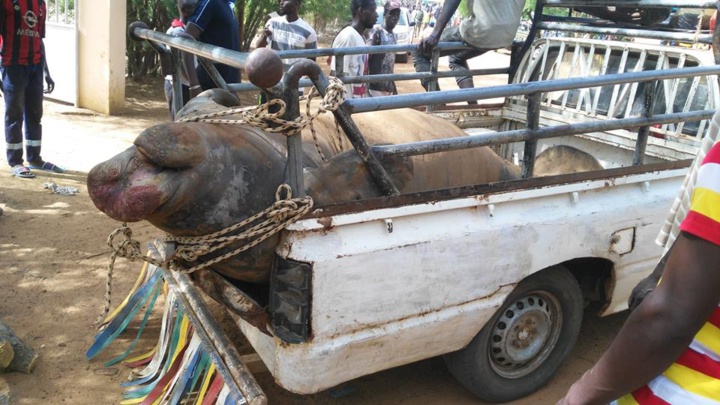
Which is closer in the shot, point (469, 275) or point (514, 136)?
point (469, 275)

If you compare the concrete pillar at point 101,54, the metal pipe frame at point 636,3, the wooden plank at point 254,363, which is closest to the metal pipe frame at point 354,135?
the wooden plank at point 254,363

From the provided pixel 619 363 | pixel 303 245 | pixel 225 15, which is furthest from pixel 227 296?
pixel 225 15

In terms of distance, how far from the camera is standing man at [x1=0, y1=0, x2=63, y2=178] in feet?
20.7

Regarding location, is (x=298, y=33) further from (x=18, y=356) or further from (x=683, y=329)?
(x=683, y=329)

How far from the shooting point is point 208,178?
7.02 ft

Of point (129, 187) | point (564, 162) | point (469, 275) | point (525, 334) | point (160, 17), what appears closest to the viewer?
point (129, 187)

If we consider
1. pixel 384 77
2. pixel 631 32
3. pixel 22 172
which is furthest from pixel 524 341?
pixel 22 172

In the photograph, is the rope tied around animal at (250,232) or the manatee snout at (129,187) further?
the rope tied around animal at (250,232)

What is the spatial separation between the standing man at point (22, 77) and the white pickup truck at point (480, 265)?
497 cm

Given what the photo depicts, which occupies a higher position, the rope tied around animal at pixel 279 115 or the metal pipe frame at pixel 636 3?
the metal pipe frame at pixel 636 3

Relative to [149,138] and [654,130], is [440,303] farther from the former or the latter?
[654,130]

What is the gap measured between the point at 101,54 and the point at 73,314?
6.21m

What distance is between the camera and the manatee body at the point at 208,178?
79.7 inches

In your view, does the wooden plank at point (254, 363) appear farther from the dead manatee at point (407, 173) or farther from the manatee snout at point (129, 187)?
the manatee snout at point (129, 187)
